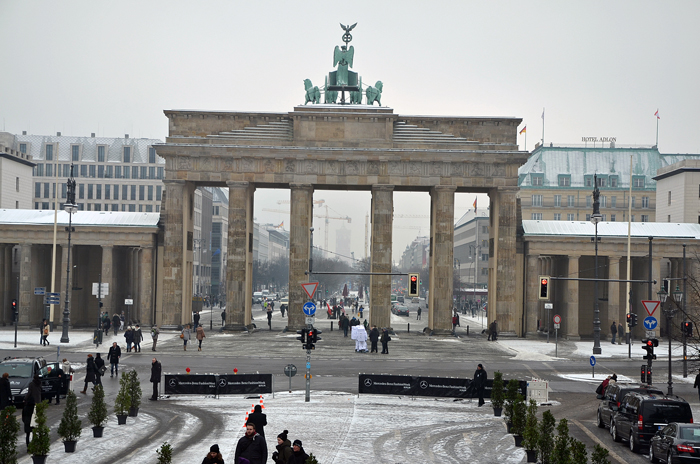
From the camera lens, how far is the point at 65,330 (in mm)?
52281

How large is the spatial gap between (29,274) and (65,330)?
50.7 ft

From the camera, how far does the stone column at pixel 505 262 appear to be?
215ft

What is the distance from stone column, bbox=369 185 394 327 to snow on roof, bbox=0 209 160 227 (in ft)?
60.5

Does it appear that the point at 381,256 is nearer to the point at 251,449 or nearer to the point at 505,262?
the point at 505,262

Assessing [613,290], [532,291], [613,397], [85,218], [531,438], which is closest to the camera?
[531,438]

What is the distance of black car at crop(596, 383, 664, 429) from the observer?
83.5 ft

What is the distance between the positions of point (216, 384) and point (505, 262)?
38500mm

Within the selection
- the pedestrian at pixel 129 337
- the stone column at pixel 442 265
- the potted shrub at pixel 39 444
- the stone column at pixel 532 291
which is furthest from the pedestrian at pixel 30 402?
the stone column at pixel 532 291

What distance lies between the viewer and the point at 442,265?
65375 millimetres

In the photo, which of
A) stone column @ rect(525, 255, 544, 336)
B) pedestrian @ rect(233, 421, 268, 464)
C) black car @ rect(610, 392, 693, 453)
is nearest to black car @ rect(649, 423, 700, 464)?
black car @ rect(610, 392, 693, 453)

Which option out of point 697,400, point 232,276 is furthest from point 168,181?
point 697,400

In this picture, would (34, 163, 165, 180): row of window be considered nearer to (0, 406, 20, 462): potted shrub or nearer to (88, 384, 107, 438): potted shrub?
(88, 384, 107, 438): potted shrub

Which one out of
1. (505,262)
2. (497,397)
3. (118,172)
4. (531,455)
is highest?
(118,172)

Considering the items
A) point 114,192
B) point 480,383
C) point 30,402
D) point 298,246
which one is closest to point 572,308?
point 298,246
